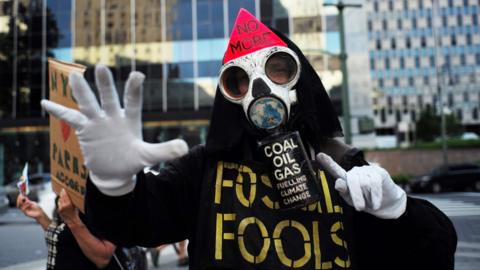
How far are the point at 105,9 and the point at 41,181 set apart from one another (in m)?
11.5

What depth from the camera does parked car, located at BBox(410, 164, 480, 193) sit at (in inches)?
647

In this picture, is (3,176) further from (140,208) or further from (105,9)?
(140,208)

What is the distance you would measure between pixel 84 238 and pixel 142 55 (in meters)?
22.2

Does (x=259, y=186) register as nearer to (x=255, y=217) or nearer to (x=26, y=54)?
(x=255, y=217)

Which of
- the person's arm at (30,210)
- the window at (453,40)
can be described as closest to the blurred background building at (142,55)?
the person's arm at (30,210)

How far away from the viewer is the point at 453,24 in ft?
241

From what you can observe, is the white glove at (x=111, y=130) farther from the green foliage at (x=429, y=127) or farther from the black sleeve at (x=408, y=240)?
the green foliage at (x=429, y=127)

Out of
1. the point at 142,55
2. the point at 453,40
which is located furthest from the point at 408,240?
the point at 453,40

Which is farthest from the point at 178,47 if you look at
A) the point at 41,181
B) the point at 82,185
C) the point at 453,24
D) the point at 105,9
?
the point at 453,24

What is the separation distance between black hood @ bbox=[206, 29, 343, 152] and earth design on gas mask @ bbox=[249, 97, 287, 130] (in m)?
0.08

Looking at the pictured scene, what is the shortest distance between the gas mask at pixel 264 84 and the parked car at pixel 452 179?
15.6m

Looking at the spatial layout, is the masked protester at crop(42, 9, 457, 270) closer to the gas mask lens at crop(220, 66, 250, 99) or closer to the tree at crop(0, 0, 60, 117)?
the gas mask lens at crop(220, 66, 250, 99)

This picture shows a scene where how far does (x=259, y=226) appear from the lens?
4.91 feet

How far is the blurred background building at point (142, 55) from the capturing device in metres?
23.2
